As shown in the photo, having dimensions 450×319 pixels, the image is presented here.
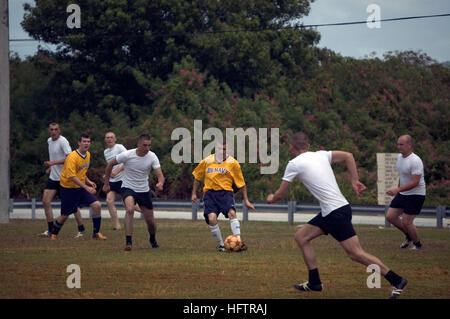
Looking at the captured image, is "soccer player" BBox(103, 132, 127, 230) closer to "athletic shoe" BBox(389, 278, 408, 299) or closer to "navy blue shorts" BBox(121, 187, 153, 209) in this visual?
"navy blue shorts" BBox(121, 187, 153, 209)

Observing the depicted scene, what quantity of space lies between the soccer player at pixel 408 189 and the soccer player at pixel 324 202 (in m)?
5.23

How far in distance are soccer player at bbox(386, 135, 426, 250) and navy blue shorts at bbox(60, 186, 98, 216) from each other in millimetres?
6896

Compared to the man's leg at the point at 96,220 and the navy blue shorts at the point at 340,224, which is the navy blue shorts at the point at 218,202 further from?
the navy blue shorts at the point at 340,224

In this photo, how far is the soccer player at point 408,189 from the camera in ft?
50.0

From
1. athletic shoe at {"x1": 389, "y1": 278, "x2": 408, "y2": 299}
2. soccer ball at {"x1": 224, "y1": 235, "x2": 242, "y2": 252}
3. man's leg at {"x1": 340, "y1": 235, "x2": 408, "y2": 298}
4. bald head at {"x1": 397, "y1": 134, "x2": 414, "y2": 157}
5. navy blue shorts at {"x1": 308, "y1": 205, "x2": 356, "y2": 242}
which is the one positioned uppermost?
bald head at {"x1": 397, "y1": 134, "x2": 414, "y2": 157}

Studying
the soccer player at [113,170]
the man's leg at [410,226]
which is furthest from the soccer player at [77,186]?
the man's leg at [410,226]

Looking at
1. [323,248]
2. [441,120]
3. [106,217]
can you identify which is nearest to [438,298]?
[323,248]

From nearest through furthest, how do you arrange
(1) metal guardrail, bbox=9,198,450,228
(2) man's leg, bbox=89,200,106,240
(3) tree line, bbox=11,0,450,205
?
(2) man's leg, bbox=89,200,106,240 → (1) metal guardrail, bbox=9,198,450,228 → (3) tree line, bbox=11,0,450,205

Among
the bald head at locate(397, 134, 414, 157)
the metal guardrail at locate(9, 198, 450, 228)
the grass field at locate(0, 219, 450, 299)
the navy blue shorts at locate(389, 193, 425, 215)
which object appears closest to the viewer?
the grass field at locate(0, 219, 450, 299)

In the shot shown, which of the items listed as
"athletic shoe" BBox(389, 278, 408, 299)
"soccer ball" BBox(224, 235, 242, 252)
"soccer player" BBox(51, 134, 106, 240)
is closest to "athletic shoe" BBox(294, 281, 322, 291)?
"athletic shoe" BBox(389, 278, 408, 299)

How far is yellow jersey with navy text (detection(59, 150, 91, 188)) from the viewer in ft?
56.1

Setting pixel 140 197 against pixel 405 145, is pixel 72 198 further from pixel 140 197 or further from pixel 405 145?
pixel 405 145

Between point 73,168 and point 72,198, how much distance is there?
0.88 metres
